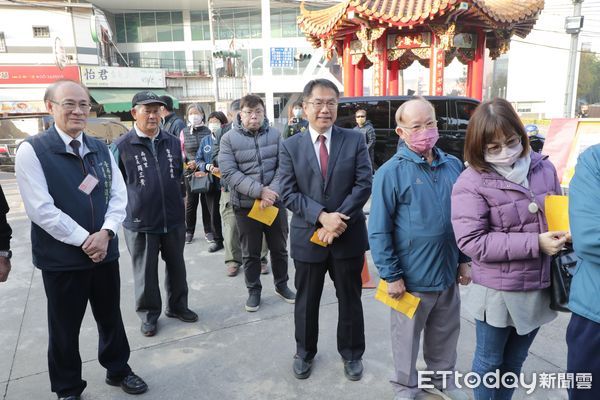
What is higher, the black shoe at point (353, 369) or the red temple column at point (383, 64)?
the red temple column at point (383, 64)

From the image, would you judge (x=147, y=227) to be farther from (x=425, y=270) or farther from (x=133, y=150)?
(x=425, y=270)

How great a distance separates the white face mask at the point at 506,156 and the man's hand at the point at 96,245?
1.87m

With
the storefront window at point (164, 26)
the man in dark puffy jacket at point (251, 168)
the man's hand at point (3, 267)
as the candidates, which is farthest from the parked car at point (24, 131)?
the storefront window at point (164, 26)

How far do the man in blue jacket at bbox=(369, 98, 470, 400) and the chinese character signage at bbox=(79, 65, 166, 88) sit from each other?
2329 centimetres

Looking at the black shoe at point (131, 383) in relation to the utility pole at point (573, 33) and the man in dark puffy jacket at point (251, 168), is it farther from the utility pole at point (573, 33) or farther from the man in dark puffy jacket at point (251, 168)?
the utility pole at point (573, 33)

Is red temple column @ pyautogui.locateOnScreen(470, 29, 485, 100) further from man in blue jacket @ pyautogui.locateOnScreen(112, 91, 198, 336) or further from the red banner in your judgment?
the red banner

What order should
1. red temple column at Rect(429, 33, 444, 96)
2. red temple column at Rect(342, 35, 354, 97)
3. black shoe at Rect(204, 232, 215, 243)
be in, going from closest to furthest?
black shoe at Rect(204, 232, 215, 243)
red temple column at Rect(429, 33, 444, 96)
red temple column at Rect(342, 35, 354, 97)

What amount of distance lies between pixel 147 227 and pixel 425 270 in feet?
6.30

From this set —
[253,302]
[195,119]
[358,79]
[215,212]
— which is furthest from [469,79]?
[253,302]

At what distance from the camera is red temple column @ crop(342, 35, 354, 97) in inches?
372

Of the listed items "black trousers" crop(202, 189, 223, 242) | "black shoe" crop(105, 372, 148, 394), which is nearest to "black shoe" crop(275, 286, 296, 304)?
"black shoe" crop(105, 372, 148, 394)

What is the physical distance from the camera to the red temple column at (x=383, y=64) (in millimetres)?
8609

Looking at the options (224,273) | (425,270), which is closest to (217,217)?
(224,273)

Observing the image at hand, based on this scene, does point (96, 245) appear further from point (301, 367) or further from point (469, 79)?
point (469, 79)
